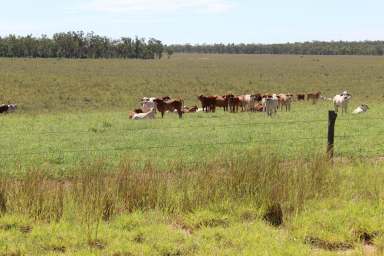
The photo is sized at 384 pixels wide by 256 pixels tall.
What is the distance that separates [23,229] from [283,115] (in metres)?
20.3

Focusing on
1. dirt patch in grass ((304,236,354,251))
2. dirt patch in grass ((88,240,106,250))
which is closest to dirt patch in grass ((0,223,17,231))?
dirt patch in grass ((88,240,106,250))

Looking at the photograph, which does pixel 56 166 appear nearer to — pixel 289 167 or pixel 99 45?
pixel 289 167

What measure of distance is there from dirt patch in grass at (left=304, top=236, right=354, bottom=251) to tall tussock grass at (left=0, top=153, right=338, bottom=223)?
1067 millimetres

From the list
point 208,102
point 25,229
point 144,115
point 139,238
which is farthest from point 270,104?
point 25,229

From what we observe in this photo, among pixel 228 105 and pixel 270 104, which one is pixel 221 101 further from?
pixel 270 104

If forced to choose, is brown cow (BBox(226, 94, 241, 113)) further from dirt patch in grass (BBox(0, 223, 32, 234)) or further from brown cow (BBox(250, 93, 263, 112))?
dirt patch in grass (BBox(0, 223, 32, 234))

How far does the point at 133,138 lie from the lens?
58.0 feet

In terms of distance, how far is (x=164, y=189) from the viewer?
8484 mm

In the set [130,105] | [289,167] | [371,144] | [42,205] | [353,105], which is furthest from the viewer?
[130,105]

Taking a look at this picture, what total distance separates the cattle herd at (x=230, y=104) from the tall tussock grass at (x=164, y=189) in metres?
16.0

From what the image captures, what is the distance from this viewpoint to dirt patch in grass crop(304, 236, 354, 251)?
7074 mm

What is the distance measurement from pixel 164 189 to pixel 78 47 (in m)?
150

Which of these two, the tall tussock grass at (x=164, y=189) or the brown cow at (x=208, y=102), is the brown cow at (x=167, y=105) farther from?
the tall tussock grass at (x=164, y=189)

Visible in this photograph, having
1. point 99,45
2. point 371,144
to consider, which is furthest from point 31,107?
point 99,45
